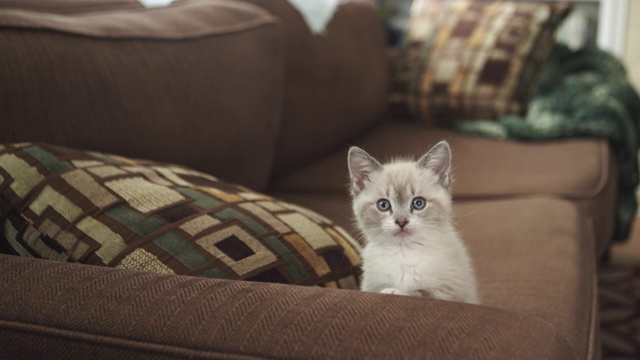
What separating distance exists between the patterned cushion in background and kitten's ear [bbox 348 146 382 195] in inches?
62.9

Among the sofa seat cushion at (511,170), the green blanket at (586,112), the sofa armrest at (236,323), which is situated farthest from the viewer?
the green blanket at (586,112)

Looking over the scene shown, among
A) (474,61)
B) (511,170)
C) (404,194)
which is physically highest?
(404,194)

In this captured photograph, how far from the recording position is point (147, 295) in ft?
2.50

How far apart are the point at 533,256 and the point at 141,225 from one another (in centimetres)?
84

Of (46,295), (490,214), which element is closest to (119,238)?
(46,295)

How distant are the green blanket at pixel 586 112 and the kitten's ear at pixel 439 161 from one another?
1.46 meters

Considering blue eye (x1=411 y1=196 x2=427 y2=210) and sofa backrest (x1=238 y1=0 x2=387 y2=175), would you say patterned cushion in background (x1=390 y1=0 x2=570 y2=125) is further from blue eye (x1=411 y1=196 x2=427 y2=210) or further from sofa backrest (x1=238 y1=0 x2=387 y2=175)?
blue eye (x1=411 y1=196 x2=427 y2=210)

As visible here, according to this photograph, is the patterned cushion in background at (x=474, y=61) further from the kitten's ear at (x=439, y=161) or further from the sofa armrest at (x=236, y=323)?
the sofa armrest at (x=236, y=323)

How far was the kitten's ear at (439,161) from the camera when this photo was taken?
962 mm

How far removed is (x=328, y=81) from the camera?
7.36 ft

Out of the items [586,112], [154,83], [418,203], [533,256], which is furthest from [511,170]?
[418,203]

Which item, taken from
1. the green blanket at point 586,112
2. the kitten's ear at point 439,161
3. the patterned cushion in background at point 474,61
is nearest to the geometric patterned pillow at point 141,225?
the kitten's ear at point 439,161

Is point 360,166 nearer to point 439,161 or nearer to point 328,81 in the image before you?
point 439,161

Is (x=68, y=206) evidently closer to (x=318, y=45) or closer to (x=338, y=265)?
(x=338, y=265)
